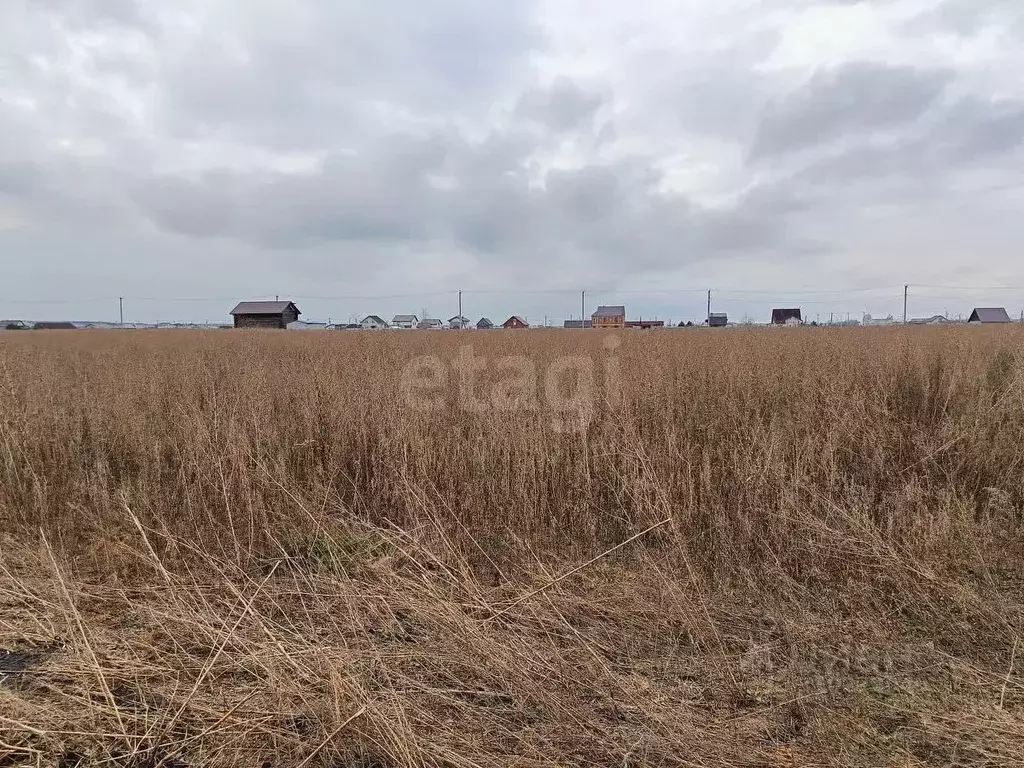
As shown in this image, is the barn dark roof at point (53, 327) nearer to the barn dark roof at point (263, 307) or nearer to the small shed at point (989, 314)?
the barn dark roof at point (263, 307)

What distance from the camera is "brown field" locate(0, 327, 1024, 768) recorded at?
1538 mm

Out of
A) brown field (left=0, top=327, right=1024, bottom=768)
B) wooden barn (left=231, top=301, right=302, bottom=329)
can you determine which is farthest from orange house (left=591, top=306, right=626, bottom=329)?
brown field (left=0, top=327, right=1024, bottom=768)

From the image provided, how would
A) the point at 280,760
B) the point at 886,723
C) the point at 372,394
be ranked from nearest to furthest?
the point at 280,760
the point at 886,723
the point at 372,394

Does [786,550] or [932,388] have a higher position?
[932,388]

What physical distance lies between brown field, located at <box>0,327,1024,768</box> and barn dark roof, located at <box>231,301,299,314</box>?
52751 millimetres

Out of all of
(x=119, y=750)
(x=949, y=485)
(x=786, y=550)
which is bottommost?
(x=119, y=750)

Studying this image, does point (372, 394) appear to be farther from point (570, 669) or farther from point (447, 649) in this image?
point (570, 669)

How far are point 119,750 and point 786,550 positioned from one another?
9.71 ft

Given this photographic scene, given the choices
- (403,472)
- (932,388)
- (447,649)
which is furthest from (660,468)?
(932,388)

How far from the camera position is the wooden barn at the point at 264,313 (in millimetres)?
50375

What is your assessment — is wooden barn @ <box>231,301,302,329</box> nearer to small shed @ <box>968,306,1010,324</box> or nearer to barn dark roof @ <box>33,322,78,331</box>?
barn dark roof @ <box>33,322,78,331</box>

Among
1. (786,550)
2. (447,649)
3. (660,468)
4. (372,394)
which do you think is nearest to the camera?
(447,649)

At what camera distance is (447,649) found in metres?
1.92

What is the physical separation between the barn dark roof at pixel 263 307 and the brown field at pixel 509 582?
5275cm
